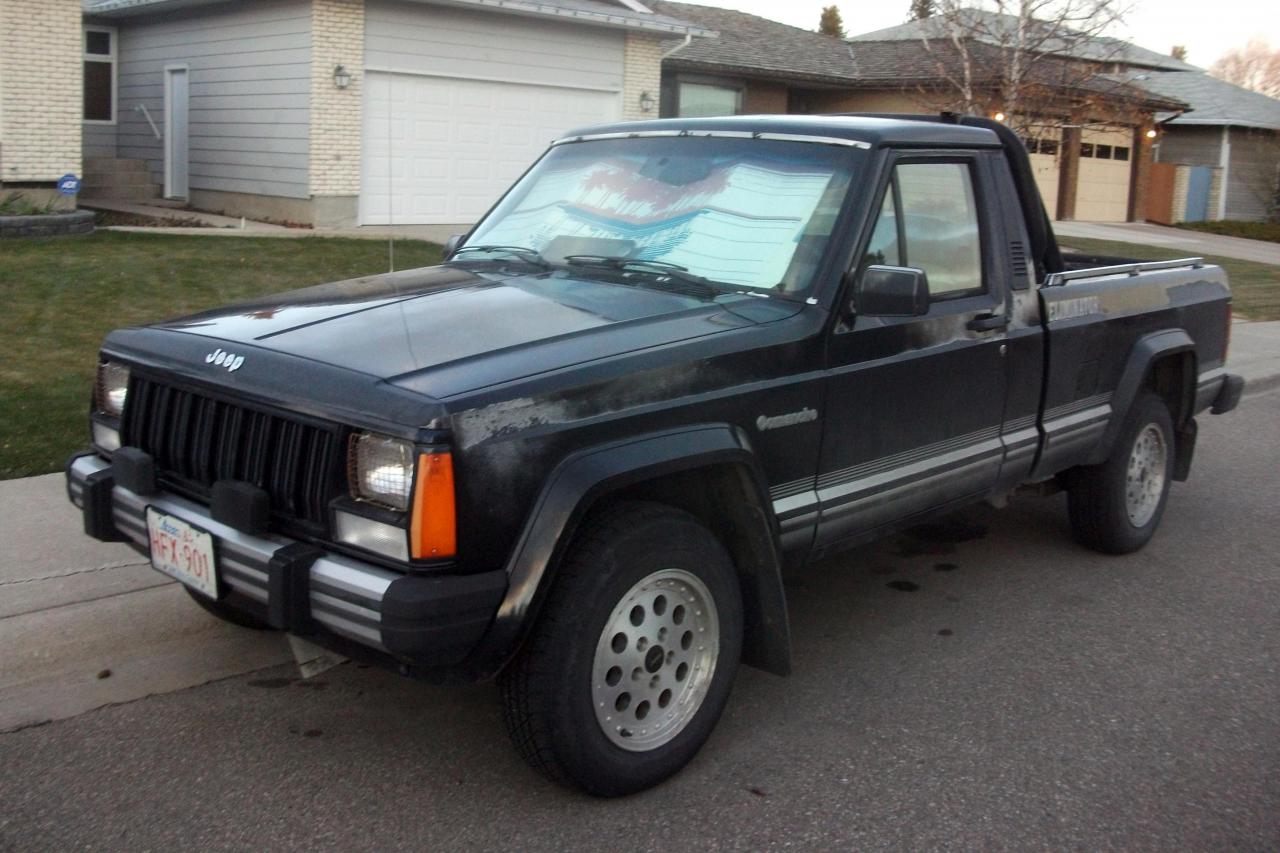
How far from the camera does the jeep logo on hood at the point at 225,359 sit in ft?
12.0

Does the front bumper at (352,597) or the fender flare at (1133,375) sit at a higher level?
the fender flare at (1133,375)

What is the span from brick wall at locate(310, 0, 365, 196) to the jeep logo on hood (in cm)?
1425

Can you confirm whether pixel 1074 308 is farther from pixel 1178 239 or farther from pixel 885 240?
pixel 1178 239

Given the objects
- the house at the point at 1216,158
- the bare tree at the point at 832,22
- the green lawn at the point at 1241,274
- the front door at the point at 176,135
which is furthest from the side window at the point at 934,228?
the bare tree at the point at 832,22

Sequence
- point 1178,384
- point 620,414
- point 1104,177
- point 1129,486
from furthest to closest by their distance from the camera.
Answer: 1. point 1104,177
2. point 1178,384
3. point 1129,486
4. point 620,414

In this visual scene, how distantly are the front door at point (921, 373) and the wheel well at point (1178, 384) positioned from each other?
1.72 meters

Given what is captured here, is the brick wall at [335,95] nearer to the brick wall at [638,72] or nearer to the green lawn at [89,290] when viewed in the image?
the green lawn at [89,290]

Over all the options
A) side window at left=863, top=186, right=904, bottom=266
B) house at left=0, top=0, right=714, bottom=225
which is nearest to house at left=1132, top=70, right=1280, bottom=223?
house at left=0, top=0, right=714, bottom=225

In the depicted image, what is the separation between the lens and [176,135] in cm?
2020

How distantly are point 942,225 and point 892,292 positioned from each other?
0.89 metres

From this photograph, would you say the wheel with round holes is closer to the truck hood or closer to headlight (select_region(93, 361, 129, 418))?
the truck hood

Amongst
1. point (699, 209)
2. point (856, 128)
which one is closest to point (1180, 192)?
point (856, 128)

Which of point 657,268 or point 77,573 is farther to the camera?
point 77,573

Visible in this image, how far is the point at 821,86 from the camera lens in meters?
29.3
